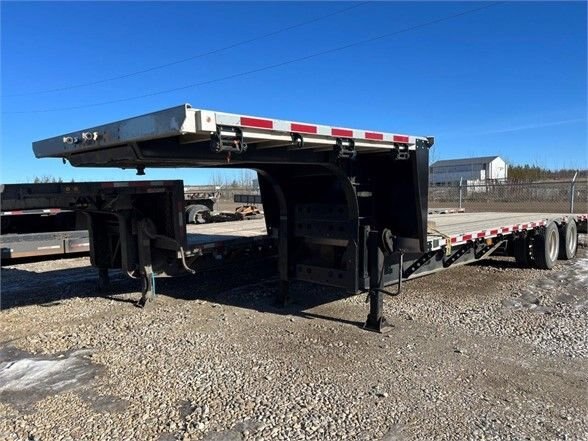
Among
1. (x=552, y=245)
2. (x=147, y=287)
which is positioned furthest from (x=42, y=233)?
(x=552, y=245)

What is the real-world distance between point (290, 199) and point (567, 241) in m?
6.77

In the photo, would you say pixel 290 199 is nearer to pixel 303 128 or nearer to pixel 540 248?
pixel 303 128

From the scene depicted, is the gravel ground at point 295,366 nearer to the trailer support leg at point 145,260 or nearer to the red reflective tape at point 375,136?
the trailer support leg at point 145,260

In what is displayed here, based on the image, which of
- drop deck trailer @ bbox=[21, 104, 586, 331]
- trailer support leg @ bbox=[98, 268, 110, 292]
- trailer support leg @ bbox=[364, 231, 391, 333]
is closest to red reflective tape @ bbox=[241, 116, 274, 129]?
drop deck trailer @ bbox=[21, 104, 586, 331]

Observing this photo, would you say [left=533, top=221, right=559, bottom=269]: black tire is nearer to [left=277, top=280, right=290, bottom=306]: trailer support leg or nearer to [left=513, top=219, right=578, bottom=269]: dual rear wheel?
[left=513, top=219, right=578, bottom=269]: dual rear wheel

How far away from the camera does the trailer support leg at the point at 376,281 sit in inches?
204

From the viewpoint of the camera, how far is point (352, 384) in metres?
3.86

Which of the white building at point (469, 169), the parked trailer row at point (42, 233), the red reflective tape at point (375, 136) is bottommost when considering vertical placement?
the parked trailer row at point (42, 233)

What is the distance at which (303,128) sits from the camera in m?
4.29

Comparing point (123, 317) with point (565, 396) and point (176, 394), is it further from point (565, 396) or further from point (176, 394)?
point (565, 396)

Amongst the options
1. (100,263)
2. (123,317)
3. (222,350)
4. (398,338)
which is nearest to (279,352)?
(222,350)

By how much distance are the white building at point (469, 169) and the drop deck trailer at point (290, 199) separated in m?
73.1

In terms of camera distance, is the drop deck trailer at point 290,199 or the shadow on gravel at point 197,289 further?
the shadow on gravel at point 197,289

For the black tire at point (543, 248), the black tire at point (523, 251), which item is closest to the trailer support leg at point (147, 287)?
the black tire at point (523, 251)
